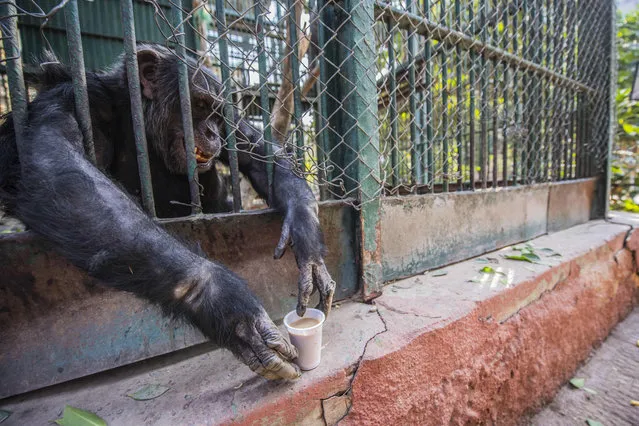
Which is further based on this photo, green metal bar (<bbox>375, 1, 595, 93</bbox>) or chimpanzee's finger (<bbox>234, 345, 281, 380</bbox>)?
green metal bar (<bbox>375, 1, 595, 93</bbox>)

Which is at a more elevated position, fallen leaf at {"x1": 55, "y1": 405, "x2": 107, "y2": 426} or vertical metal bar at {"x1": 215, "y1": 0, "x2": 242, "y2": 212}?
vertical metal bar at {"x1": 215, "y1": 0, "x2": 242, "y2": 212}

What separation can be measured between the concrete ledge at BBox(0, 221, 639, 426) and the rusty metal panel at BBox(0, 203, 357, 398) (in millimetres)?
85

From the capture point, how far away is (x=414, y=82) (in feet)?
6.70

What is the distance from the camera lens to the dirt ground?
6.55 feet

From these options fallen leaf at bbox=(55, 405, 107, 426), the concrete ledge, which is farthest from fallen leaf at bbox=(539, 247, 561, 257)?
fallen leaf at bbox=(55, 405, 107, 426)

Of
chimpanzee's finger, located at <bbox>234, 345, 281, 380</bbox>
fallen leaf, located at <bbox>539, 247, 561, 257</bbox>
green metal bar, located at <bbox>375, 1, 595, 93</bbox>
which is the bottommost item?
fallen leaf, located at <bbox>539, 247, 561, 257</bbox>

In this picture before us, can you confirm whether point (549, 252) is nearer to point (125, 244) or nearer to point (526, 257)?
point (526, 257)

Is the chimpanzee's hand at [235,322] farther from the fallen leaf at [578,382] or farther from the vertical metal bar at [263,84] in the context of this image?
the fallen leaf at [578,382]

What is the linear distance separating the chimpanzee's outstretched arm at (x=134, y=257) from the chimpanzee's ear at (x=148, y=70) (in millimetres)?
899

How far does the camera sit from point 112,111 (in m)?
1.65

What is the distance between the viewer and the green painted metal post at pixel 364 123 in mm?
1695

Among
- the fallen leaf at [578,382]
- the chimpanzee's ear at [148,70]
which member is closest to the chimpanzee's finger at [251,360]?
the chimpanzee's ear at [148,70]

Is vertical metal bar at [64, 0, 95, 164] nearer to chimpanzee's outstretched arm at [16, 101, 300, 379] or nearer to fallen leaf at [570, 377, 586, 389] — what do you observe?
chimpanzee's outstretched arm at [16, 101, 300, 379]

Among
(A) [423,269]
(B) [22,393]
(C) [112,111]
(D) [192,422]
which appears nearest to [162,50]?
(C) [112,111]
